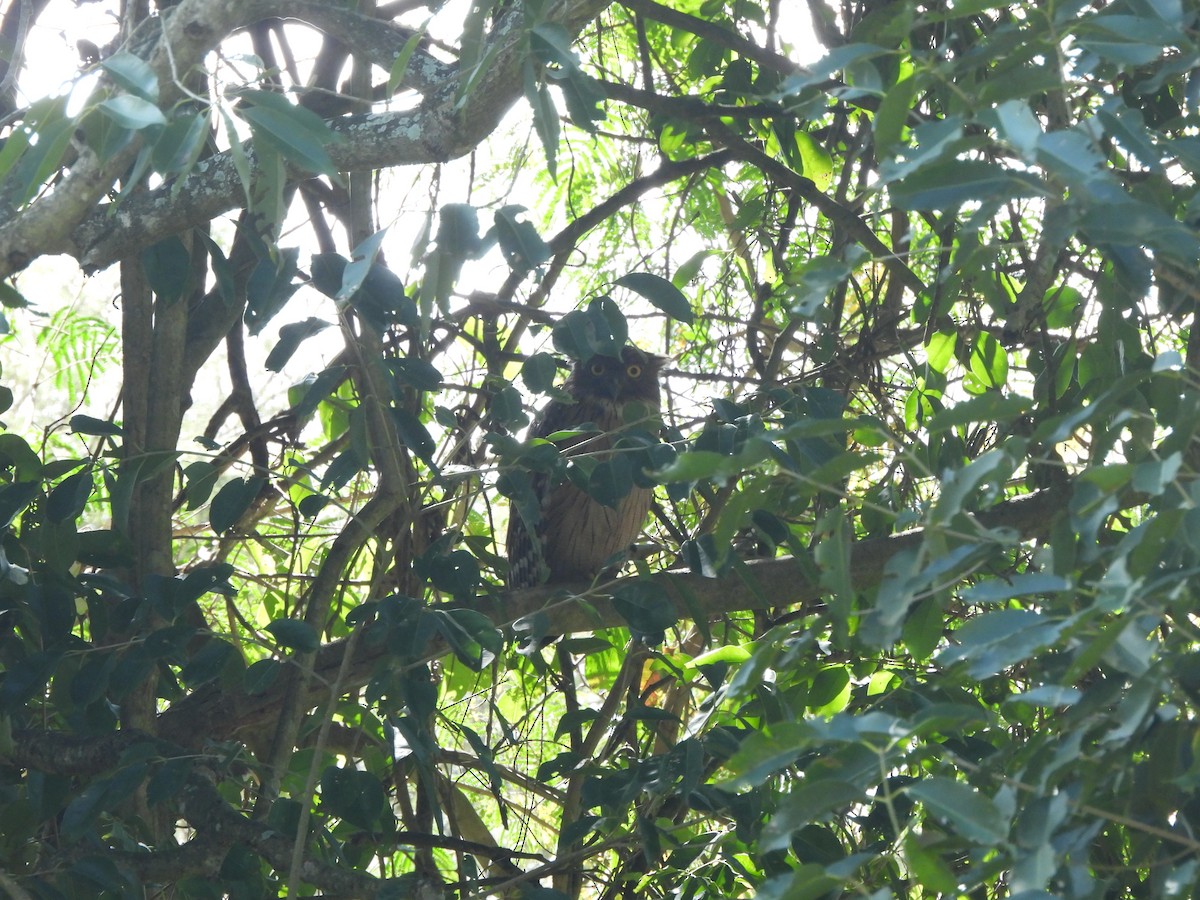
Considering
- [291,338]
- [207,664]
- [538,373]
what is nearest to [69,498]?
[207,664]

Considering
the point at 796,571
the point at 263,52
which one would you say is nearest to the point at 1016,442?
the point at 796,571

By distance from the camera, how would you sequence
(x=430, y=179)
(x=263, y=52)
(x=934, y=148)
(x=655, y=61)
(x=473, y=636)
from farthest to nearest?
(x=655, y=61) < (x=430, y=179) < (x=263, y=52) < (x=473, y=636) < (x=934, y=148)

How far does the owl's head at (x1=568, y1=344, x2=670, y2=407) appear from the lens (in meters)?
3.84

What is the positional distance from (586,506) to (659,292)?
201cm

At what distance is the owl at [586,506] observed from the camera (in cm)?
383

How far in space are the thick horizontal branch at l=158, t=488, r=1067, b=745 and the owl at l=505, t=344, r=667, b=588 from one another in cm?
134

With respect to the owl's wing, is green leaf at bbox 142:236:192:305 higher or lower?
higher

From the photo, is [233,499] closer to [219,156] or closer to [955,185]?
[219,156]

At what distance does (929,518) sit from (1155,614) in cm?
18

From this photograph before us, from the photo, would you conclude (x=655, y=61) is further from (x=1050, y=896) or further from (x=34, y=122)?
(x=1050, y=896)

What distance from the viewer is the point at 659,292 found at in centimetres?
190

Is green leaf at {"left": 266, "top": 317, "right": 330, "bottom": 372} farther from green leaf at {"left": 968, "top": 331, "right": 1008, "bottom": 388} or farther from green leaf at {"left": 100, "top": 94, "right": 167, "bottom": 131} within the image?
green leaf at {"left": 968, "top": 331, "right": 1008, "bottom": 388}

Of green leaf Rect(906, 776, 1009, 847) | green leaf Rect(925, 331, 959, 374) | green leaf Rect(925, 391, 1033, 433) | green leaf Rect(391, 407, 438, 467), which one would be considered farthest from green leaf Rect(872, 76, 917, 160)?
green leaf Rect(925, 331, 959, 374)

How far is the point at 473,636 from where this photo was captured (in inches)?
69.4
